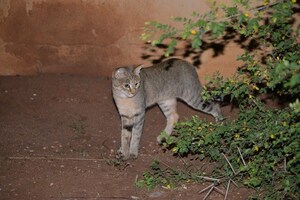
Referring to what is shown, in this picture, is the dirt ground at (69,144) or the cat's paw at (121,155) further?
the cat's paw at (121,155)

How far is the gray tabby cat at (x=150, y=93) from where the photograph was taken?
592 cm

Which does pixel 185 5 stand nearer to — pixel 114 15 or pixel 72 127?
pixel 114 15

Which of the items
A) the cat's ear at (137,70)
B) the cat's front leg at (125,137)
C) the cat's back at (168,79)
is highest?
the cat's ear at (137,70)

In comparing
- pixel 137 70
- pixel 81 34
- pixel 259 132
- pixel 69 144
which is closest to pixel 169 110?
pixel 137 70

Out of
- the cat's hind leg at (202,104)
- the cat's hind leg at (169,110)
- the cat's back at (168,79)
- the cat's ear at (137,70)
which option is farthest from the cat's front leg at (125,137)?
the cat's hind leg at (202,104)

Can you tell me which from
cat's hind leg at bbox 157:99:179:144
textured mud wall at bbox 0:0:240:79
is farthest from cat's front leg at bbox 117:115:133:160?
textured mud wall at bbox 0:0:240:79

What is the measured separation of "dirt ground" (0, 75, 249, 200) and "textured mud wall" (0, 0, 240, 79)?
0.29m

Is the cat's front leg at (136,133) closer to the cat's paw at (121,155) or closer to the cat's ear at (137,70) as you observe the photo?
the cat's paw at (121,155)

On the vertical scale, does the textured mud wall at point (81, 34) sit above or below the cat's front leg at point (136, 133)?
above

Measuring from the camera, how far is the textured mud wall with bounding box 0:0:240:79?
6938 millimetres

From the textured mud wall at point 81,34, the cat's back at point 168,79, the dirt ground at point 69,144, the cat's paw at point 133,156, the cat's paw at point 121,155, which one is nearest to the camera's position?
the dirt ground at point 69,144

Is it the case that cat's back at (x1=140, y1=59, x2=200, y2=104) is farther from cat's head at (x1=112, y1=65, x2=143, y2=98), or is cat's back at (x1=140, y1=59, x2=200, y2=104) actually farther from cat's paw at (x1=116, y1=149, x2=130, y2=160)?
cat's paw at (x1=116, y1=149, x2=130, y2=160)

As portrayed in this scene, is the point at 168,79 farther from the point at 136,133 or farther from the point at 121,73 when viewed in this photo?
the point at 136,133

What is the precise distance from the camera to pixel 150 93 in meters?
6.36
